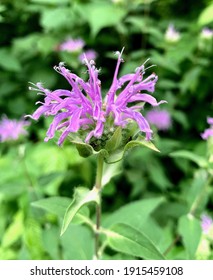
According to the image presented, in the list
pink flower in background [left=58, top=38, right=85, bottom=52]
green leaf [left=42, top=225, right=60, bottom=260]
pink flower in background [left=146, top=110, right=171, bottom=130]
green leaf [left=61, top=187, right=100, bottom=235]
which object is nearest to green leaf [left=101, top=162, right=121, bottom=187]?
green leaf [left=61, top=187, right=100, bottom=235]

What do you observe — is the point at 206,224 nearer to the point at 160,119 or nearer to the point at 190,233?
the point at 190,233

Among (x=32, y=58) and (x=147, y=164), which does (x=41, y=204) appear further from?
(x=32, y=58)

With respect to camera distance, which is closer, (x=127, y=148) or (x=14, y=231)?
(x=127, y=148)

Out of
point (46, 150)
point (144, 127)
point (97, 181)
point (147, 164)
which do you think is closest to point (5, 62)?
point (46, 150)

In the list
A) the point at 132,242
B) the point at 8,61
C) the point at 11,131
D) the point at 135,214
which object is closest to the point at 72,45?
the point at 8,61

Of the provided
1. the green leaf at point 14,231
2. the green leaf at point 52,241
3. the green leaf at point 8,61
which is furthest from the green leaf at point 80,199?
the green leaf at point 8,61

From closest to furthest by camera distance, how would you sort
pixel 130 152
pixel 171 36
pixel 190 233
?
1. pixel 190 233
2. pixel 130 152
3. pixel 171 36
